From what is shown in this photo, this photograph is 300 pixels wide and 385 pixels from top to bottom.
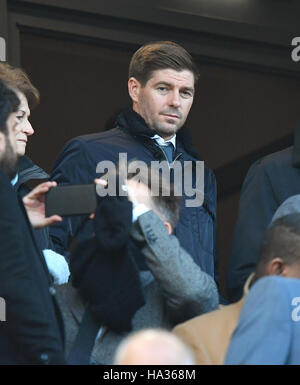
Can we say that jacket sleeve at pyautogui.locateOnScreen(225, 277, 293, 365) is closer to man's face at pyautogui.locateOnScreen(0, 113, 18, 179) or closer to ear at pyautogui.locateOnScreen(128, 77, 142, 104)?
man's face at pyautogui.locateOnScreen(0, 113, 18, 179)

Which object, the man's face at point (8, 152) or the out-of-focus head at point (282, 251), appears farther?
the man's face at point (8, 152)

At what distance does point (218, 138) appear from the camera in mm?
7523

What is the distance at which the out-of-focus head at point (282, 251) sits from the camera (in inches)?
132

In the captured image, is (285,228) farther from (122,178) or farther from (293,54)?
(293,54)

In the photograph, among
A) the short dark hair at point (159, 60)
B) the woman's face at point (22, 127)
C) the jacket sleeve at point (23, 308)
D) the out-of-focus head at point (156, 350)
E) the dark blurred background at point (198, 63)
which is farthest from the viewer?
the dark blurred background at point (198, 63)

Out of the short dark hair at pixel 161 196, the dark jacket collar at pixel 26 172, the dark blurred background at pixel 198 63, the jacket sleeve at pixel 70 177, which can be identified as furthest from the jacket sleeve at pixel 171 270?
the dark blurred background at pixel 198 63

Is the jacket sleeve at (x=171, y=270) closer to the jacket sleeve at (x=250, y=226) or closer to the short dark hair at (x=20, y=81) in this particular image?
the jacket sleeve at (x=250, y=226)

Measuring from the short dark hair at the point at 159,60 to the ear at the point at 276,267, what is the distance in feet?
4.56

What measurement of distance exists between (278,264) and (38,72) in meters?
3.60

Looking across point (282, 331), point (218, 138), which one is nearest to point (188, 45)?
point (218, 138)

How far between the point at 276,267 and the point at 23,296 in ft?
2.53

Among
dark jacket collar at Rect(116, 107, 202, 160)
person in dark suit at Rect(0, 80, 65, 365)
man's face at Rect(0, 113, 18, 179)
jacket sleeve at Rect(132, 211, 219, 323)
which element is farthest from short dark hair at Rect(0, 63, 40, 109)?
jacket sleeve at Rect(132, 211, 219, 323)

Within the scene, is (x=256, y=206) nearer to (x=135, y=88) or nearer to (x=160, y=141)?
(x=160, y=141)
